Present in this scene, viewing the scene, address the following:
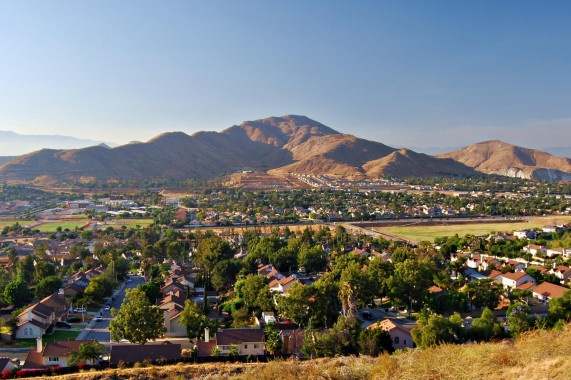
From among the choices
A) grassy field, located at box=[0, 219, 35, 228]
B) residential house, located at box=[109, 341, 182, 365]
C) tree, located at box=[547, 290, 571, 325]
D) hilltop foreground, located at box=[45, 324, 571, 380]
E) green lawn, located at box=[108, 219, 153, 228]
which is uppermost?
hilltop foreground, located at box=[45, 324, 571, 380]

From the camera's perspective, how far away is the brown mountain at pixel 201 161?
129 m

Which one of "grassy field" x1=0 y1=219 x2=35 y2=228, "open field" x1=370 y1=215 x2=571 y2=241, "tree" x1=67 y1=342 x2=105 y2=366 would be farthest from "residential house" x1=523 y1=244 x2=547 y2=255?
"grassy field" x1=0 y1=219 x2=35 y2=228

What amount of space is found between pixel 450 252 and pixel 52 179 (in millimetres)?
109096

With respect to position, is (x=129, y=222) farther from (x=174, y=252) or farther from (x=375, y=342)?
(x=375, y=342)

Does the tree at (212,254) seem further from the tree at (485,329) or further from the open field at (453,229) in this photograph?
the open field at (453,229)

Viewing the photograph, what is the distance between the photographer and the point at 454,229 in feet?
179

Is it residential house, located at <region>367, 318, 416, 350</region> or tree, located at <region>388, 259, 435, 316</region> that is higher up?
tree, located at <region>388, 259, 435, 316</region>

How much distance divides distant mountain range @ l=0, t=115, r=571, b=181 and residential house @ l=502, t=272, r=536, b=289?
102182mm

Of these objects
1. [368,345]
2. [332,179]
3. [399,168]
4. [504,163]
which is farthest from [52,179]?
[504,163]

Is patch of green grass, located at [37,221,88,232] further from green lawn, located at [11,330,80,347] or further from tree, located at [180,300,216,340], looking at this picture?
tree, located at [180,300,216,340]

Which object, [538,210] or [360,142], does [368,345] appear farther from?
[360,142]

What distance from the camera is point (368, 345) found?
15906 millimetres

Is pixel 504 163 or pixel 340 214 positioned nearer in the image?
pixel 340 214

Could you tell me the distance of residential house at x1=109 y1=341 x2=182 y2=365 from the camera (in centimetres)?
1506
